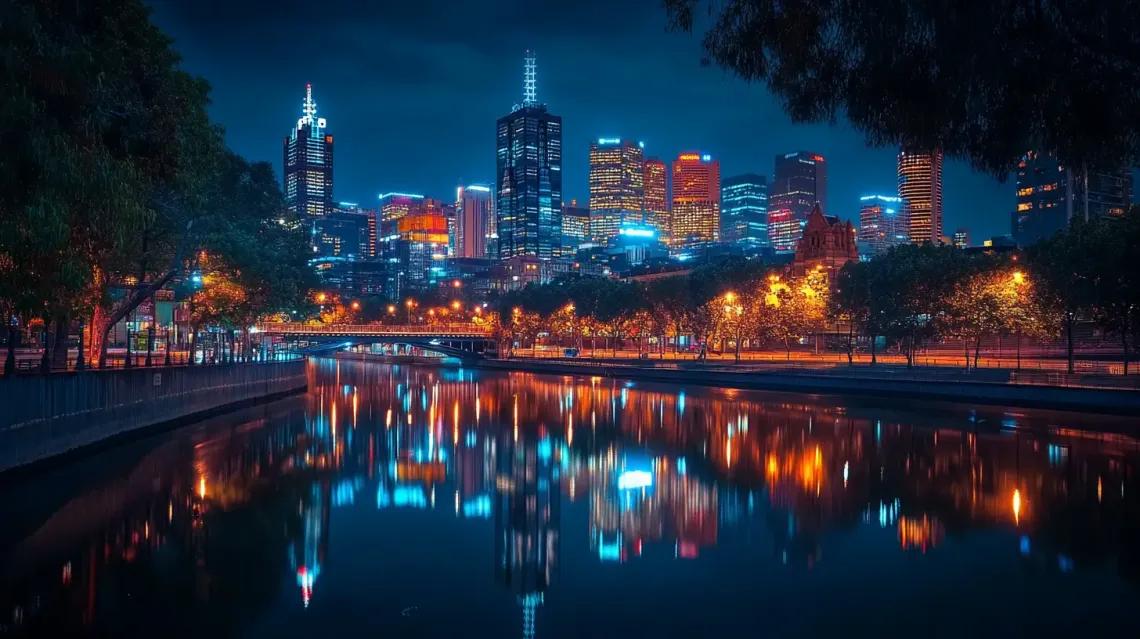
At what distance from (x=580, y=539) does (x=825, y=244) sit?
14912 cm

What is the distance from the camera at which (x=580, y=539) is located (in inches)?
719

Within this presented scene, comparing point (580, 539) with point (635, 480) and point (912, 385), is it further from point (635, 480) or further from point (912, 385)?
point (912, 385)

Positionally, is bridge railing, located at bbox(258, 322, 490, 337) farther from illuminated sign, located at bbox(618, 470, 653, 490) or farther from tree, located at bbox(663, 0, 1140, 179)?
tree, located at bbox(663, 0, 1140, 179)

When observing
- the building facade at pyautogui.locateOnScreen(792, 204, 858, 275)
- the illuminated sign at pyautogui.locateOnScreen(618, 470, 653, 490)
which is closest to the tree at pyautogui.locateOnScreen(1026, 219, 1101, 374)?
the illuminated sign at pyautogui.locateOnScreen(618, 470, 653, 490)

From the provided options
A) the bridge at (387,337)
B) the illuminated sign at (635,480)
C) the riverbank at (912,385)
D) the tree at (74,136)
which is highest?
the tree at (74,136)

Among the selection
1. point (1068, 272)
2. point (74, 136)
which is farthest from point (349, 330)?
point (74, 136)

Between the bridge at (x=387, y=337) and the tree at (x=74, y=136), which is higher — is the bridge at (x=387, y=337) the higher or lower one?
the lower one

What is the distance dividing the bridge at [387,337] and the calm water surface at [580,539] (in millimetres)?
98191

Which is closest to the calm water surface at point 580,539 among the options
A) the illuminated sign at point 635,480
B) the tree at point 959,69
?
the illuminated sign at point 635,480

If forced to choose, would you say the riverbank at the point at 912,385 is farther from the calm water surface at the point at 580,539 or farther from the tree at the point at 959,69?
the tree at the point at 959,69

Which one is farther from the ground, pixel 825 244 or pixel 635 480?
pixel 825 244

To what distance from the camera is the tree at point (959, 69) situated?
11508 mm

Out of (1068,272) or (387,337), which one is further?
(387,337)

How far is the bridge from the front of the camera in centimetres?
13200
